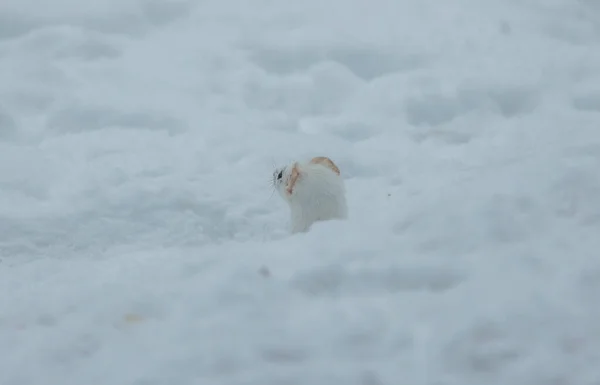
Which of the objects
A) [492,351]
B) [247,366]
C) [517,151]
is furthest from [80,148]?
[492,351]

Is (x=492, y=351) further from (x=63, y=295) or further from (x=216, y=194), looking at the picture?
(x=216, y=194)

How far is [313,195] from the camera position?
11.3 feet

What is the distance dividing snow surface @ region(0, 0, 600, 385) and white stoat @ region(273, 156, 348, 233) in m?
0.14

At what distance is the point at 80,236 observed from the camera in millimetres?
3451

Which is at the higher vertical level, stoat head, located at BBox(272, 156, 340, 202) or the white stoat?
stoat head, located at BBox(272, 156, 340, 202)

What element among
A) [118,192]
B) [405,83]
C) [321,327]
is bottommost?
[321,327]

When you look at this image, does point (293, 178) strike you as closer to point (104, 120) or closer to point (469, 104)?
point (104, 120)

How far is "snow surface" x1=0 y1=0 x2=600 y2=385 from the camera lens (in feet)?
6.49

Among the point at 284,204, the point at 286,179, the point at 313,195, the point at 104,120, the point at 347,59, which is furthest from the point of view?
the point at 347,59

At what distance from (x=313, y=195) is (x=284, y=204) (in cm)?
50

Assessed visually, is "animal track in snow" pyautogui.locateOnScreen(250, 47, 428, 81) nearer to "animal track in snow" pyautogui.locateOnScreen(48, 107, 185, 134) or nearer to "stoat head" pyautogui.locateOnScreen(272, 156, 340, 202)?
"animal track in snow" pyautogui.locateOnScreen(48, 107, 185, 134)

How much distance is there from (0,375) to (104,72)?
3.38m

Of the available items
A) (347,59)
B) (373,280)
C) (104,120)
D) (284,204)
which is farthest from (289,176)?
(347,59)

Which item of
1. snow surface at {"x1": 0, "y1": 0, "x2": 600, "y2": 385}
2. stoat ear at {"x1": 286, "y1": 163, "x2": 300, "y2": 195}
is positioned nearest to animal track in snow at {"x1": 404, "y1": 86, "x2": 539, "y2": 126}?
snow surface at {"x1": 0, "y1": 0, "x2": 600, "y2": 385}
